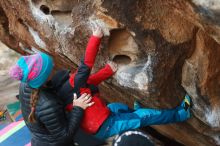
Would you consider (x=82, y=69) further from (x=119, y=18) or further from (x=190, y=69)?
(x=190, y=69)

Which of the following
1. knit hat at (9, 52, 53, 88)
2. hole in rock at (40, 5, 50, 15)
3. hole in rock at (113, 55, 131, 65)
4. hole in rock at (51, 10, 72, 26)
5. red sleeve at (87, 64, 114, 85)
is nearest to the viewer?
knit hat at (9, 52, 53, 88)

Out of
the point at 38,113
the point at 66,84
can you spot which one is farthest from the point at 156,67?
the point at 38,113

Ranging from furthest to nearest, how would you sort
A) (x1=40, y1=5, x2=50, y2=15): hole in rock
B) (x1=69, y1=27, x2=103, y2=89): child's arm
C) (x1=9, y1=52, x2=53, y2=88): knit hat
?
(x1=40, y1=5, x2=50, y2=15): hole in rock
(x1=69, y1=27, x2=103, y2=89): child's arm
(x1=9, y1=52, x2=53, y2=88): knit hat

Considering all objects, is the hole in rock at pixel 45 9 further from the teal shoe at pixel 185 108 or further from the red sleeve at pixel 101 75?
the teal shoe at pixel 185 108

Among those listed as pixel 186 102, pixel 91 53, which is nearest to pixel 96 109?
pixel 91 53

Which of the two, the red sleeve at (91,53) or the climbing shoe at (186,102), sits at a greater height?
the red sleeve at (91,53)

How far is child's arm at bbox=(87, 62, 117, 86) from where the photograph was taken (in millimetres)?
2678

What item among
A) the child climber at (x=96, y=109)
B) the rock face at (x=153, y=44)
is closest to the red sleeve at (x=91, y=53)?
Result: the child climber at (x=96, y=109)

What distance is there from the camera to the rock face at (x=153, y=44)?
91.5 inches

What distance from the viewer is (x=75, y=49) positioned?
3033mm

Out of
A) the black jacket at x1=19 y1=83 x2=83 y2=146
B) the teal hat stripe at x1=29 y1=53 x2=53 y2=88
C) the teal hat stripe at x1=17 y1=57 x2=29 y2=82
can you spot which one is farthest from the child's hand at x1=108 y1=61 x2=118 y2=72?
the teal hat stripe at x1=17 y1=57 x2=29 y2=82

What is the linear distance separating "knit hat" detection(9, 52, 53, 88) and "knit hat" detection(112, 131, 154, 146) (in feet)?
1.73

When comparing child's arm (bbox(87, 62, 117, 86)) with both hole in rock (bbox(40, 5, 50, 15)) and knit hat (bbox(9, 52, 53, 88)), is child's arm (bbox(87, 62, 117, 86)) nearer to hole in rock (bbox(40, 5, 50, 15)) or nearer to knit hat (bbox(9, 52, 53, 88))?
knit hat (bbox(9, 52, 53, 88))

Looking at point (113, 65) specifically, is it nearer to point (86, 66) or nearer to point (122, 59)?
point (122, 59)
